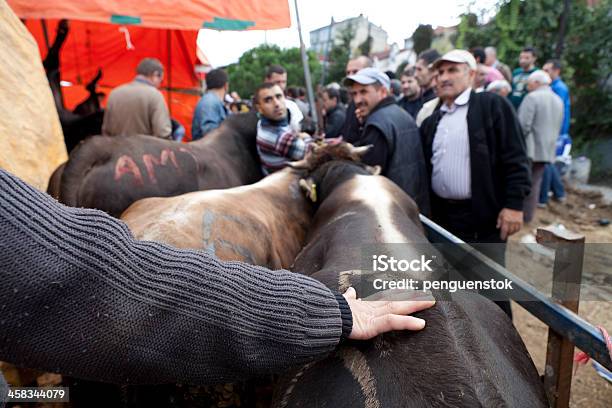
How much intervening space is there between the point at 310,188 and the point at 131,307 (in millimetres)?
2588

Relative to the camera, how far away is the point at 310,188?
11.2 ft

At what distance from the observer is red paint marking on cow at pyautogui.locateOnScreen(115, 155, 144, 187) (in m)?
3.31

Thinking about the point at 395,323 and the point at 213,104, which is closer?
the point at 395,323

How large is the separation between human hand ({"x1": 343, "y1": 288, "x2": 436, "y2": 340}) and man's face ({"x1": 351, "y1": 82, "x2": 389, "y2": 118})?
2.76 metres

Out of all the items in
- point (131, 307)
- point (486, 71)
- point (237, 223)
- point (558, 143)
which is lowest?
point (558, 143)

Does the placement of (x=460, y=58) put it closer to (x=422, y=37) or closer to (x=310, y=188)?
(x=310, y=188)

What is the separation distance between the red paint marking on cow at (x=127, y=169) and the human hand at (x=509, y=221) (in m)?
2.74

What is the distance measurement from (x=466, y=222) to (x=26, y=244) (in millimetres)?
3117

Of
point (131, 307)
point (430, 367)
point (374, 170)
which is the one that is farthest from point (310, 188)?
point (131, 307)

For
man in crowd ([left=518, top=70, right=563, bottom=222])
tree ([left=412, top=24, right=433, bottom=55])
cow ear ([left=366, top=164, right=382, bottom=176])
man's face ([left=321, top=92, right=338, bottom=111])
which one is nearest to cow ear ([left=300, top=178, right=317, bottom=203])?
cow ear ([left=366, top=164, right=382, bottom=176])

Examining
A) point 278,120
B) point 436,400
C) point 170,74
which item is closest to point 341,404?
point 436,400

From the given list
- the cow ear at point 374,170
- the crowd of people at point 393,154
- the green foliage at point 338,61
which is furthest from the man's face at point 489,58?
the green foliage at point 338,61

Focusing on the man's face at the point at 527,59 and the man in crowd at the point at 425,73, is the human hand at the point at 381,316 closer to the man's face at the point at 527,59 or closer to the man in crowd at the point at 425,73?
the man in crowd at the point at 425,73

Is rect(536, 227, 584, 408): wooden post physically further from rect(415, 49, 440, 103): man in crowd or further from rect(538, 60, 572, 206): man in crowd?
rect(538, 60, 572, 206): man in crowd
